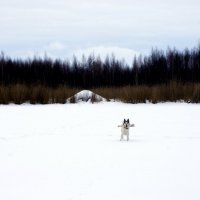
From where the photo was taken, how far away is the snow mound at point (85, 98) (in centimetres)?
2401

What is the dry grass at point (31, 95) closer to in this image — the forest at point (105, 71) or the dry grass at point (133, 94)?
the dry grass at point (133, 94)

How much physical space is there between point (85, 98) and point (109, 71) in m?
16.8

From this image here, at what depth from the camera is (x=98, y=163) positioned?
265 inches

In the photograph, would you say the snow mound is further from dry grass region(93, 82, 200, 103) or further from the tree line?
the tree line

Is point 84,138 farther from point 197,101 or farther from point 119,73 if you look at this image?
point 119,73

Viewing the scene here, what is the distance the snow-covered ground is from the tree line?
2460 centimetres

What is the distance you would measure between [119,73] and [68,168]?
115 feet

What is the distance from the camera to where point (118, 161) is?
692 cm

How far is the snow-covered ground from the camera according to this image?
5086mm

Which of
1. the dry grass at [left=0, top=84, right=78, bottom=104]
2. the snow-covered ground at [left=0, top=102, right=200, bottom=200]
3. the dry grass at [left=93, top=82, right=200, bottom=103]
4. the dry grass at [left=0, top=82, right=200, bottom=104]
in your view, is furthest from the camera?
the dry grass at [left=93, top=82, right=200, bottom=103]

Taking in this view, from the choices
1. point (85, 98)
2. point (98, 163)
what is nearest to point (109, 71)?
point (85, 98)

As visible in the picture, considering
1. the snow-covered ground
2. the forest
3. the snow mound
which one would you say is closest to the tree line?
the forest

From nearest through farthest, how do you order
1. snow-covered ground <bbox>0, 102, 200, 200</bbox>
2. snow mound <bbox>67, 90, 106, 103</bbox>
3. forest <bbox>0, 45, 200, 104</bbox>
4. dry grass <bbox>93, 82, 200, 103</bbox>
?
snow-covered ground <bbox>0, 102, 200, 200</bbox> → dry grass <bbox>93, 82, 200, 103</bbox> → snow mound <bbox>67, 90, 106, 103</bbox> → forest <bbox>0, 45, 200, 104</bbox>

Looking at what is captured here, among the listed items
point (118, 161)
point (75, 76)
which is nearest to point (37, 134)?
point (118, 161)
